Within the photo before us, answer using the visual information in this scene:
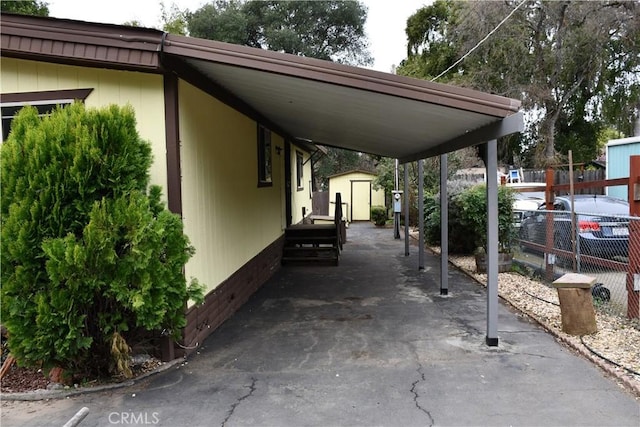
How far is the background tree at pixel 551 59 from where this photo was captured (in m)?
20.7

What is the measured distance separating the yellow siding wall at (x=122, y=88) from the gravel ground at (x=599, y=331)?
4.31m

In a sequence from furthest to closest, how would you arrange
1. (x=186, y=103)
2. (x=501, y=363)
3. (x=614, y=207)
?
(x=614, y=207)
(x=186, y=103)
(x=501, y=363)

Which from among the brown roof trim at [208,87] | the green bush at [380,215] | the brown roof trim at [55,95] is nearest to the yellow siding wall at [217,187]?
the brown roof trim at [208,87]

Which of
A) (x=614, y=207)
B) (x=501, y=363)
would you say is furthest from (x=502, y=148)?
(x=501, y=363)

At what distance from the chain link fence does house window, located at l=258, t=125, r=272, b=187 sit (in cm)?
493

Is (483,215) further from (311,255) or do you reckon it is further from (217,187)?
(217,187)

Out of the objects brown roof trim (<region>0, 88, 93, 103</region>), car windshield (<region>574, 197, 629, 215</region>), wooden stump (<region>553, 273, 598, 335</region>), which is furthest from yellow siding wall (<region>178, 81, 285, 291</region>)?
car windshield (<region>574, 197, 629, 215</region>)

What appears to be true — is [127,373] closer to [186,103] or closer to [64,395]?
[64,395]

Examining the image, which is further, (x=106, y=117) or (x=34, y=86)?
(x=34, y=86)

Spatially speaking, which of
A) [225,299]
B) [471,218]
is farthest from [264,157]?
[471,218]

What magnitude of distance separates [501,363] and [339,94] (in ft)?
9.71

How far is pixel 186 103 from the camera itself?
15.7 feet

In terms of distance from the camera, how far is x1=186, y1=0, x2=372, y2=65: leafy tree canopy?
1016 inches

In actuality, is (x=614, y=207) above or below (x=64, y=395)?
above
